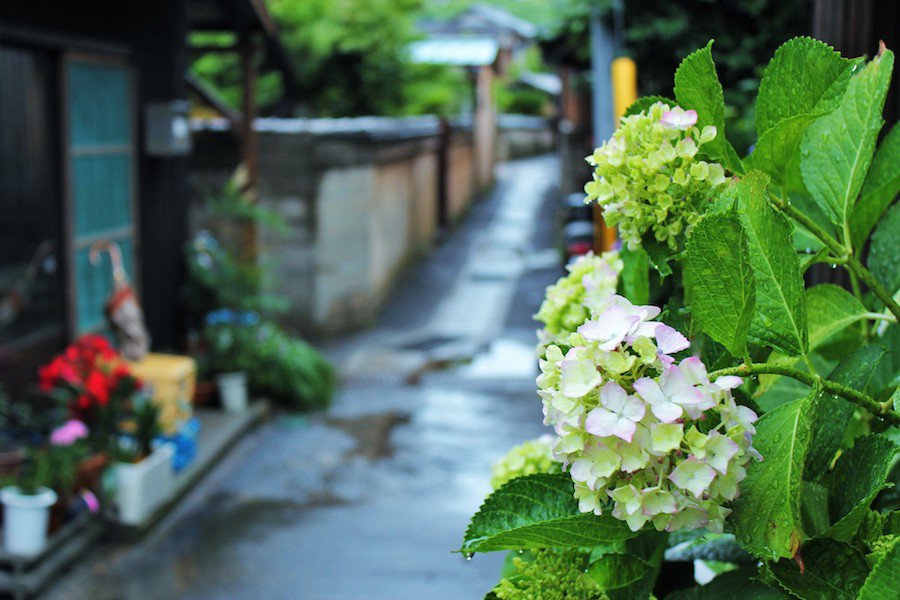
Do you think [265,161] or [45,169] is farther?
[265,161]

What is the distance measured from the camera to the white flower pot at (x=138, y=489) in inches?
240

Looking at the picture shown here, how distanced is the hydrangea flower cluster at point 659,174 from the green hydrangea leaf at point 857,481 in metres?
0.21

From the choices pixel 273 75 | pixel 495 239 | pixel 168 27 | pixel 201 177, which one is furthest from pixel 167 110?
pixel 495 239

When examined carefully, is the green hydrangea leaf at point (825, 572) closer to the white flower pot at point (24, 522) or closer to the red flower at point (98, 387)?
the white flower pot at point (24, 522)

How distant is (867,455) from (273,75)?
14.5 m

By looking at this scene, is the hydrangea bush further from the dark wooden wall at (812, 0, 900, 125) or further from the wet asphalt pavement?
the wet asphalt pavement

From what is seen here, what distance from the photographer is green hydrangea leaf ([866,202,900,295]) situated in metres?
1.03

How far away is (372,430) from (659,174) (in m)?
7.57

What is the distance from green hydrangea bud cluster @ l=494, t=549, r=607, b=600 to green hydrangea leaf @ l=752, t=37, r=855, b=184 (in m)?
0.36

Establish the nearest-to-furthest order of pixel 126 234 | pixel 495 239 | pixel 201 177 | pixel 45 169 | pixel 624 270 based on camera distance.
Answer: pixel 624 270 < pixel 45 169 < pixel 126 234 < pixel 201 177 < pixel 495 239

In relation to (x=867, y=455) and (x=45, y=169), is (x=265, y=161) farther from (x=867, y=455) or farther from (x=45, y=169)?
(x=867, y=455)

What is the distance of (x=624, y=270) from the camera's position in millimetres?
1070

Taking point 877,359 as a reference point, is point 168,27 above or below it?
above

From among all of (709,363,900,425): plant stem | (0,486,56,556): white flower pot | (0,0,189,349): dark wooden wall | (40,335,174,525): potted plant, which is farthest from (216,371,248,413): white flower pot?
(709,363,900,425): plant stem
